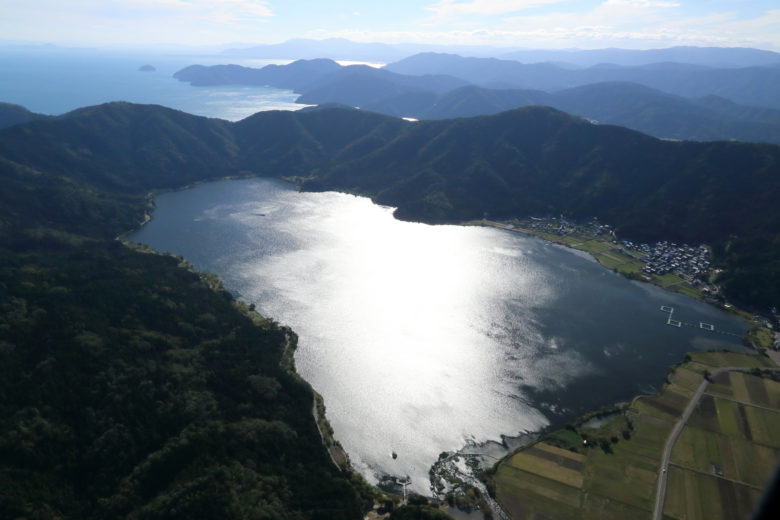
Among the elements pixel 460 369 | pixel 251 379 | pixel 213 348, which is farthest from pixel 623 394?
pixel 213 348

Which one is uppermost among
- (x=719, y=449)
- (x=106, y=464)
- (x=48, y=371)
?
(x=48, y=371)

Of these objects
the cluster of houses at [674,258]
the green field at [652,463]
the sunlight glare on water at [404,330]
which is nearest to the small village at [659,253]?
the cluster of houses at [674,258]

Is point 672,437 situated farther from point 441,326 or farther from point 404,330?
point 404,330

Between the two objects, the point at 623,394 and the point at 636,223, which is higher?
the point at 636,223

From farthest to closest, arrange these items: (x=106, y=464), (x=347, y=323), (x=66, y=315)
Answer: (x=347, y=323) → (x=66, y=315) → (x=106, y=464)

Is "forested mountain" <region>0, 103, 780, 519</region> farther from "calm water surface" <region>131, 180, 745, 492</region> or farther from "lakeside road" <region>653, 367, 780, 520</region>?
"lakeside road" <region>653, 367, 780, 520</region>

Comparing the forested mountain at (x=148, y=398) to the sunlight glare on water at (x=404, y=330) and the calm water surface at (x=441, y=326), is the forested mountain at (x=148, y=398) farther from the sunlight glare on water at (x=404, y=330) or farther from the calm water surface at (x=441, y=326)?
the calm water surface at (x=441, y=326)

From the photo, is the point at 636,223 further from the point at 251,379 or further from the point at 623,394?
the point at 251,379
